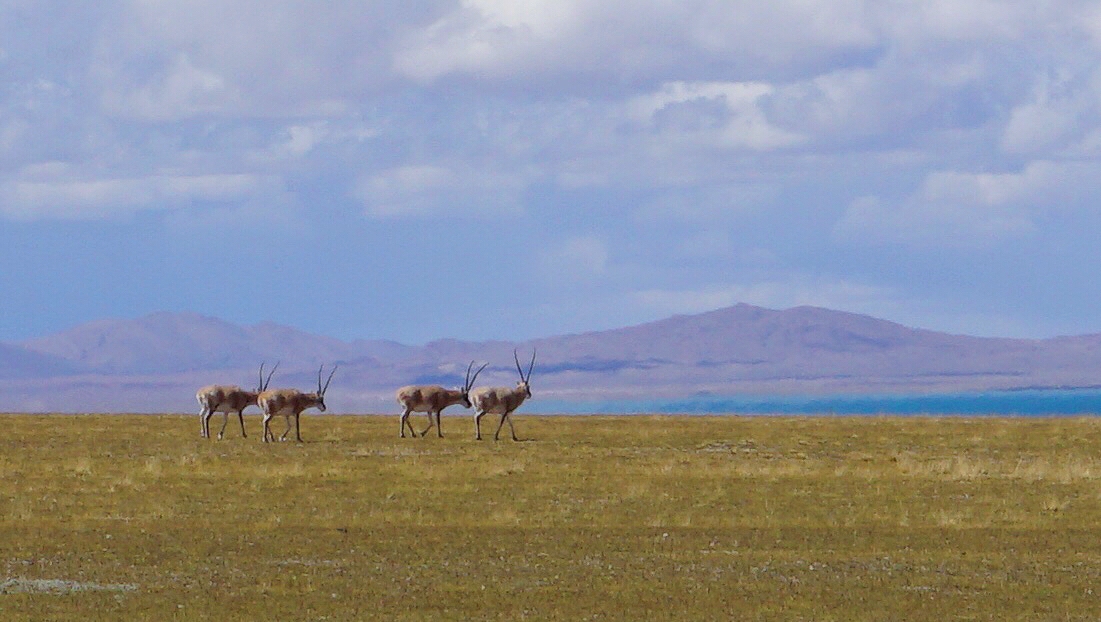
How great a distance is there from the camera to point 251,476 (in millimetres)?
35812

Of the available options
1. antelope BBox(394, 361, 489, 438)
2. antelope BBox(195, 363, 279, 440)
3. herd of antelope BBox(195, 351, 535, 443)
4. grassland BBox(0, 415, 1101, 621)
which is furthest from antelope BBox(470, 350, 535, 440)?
antelope BBox(195, 363, 279, 440)

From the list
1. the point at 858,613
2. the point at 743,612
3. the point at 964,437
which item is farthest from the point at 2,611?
the point at 964,437

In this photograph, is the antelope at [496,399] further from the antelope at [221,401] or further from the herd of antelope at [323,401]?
the antelope at [221,401]

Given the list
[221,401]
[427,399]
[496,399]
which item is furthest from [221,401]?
[496,399]

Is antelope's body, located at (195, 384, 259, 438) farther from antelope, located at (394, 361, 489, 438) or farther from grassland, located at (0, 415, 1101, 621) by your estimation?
antelope, located at (394, 361, 489, 438)

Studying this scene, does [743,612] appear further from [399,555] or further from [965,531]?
[965,531]

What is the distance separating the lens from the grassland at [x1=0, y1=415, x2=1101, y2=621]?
20.3 meters

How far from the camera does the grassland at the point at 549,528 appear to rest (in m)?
20.3

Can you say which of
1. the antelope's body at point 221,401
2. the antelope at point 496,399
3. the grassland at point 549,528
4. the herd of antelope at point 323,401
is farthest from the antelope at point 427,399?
the antelope's body at point 221,401

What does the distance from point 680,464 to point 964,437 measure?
43.0 ft

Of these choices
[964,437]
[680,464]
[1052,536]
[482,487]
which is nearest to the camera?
[1052,536]

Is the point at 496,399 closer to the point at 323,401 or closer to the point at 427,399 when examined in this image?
the point at 427,399

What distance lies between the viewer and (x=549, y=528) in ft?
90.5

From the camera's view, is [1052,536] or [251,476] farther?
[251,476]
